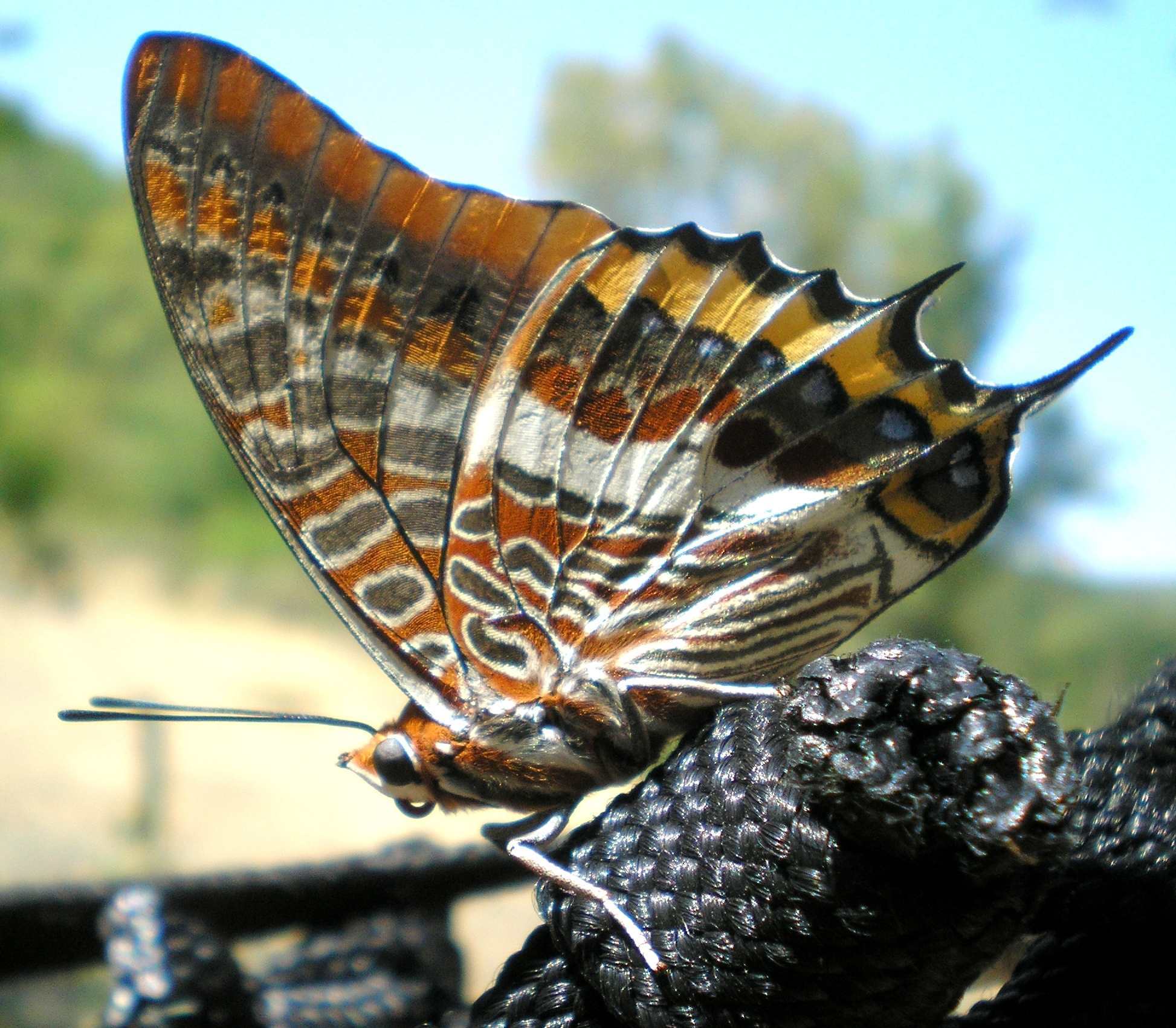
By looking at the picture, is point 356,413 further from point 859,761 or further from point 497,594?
point 859,761

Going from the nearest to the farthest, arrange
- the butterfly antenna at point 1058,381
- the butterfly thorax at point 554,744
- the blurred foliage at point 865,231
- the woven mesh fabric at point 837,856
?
the woven mesh fabric at point 837,856, the butterfly antenna at point 1058,381, the butterfly thorax at point 554,744, the blurred foliage at point 865,231

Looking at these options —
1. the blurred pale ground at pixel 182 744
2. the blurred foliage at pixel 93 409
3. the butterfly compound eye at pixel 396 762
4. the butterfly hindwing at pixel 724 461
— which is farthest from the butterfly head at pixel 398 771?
the blurred foliage at pixel 93 409

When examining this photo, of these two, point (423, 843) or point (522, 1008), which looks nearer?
point (522, 1008)

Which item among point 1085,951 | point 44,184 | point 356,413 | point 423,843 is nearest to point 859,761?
point 1085,951

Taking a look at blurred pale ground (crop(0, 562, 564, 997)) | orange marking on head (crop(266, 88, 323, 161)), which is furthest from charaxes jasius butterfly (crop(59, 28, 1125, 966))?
blurred pale ground (crop(0, 562, 564, 997))

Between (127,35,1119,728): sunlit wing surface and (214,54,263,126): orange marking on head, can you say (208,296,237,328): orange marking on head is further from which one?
(214,54,263,126): orange marking on head

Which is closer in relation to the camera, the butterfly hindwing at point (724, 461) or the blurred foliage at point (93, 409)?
the butterfly hindwing at point (724, 461)

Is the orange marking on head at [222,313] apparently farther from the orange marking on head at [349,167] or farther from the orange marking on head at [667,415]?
the orange marking on head at [667,415]

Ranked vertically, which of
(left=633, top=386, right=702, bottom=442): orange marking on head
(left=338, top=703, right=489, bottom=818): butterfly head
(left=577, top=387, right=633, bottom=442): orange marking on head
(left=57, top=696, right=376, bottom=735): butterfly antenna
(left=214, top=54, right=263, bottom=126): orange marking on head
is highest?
(left=214, top=54, right=263, bottom=126): orange marking on head
